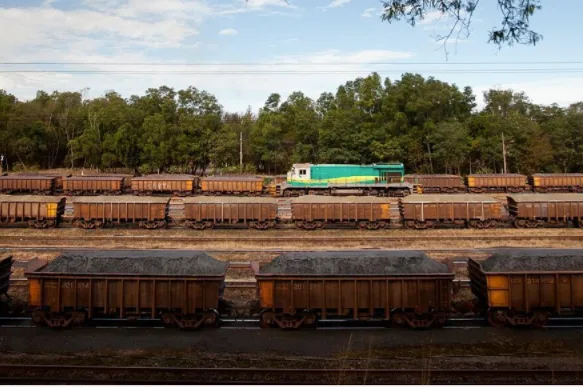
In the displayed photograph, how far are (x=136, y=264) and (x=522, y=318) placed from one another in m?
12.3

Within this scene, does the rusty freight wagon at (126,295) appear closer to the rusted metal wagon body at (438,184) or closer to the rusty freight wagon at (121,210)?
the rusty freight wagon at (121,210)

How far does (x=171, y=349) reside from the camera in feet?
41.3

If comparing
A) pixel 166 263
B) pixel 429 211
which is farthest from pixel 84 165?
pixel 166 263

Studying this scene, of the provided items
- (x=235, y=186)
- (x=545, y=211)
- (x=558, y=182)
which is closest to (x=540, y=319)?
(x=545, y=211)

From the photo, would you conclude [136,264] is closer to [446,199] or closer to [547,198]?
[446,199]

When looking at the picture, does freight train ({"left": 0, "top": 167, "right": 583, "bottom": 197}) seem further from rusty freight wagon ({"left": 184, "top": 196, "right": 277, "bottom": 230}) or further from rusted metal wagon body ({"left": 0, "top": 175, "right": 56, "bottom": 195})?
rusty freight wagon ({"left": 184, "top": 196, "right": 277, "bottom": 230})

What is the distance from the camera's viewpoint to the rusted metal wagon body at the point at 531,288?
1359cm

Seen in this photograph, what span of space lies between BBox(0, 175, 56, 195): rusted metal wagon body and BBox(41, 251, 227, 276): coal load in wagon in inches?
1406

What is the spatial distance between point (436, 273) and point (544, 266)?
3.49 metres

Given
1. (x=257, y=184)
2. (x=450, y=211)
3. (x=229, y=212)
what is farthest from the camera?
(x=257, y=184)

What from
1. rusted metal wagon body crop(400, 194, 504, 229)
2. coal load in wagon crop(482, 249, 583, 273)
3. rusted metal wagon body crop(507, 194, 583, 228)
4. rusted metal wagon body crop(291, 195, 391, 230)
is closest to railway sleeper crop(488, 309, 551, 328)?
coal load in wagon crop(482, 249, 583, 273)

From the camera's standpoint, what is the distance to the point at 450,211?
29.1 meters

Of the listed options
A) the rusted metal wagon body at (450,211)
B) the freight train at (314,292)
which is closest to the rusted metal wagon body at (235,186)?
the rusted metal wagon body at (450,211)

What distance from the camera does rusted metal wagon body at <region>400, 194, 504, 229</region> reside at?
29.1 meters
